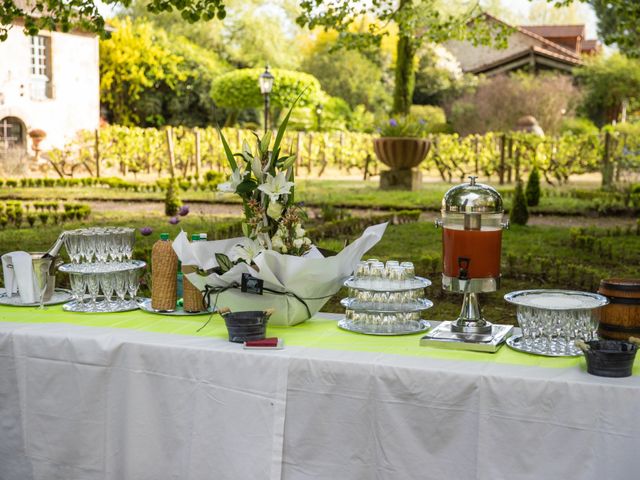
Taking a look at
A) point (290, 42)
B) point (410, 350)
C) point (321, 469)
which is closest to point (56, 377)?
point (321, 469)

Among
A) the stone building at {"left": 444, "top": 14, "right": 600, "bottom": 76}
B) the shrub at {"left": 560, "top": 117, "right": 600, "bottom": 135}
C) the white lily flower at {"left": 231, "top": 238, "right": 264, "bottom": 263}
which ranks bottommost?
the white lily flower at {"left": 231, "top": 238, "right": 264, "bottom": 263}

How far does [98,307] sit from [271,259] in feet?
2.66

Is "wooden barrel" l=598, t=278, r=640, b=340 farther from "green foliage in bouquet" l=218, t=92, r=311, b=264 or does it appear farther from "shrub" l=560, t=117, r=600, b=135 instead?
"shrub" l=560, t=117, r=600, b=135

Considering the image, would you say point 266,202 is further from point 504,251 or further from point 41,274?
point 504,251

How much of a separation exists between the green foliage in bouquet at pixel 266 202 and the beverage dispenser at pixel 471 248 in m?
0.56

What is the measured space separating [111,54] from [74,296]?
93.9 feet

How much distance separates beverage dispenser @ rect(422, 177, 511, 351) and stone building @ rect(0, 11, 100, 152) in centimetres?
2261

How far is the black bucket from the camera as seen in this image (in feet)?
9.12

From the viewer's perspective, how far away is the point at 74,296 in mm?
3344

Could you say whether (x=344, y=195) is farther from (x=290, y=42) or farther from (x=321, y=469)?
(x=290, y=42)

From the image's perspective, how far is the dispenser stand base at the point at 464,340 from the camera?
266 centimetres

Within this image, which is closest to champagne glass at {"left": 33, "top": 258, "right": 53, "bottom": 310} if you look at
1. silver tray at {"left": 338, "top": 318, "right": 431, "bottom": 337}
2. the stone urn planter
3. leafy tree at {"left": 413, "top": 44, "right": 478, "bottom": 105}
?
silver tray at {"left": 338, "top": 318, "right": 431, "bottom": 337}

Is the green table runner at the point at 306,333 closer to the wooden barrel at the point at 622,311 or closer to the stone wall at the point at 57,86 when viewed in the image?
the wooden barrel at the point at 622,311

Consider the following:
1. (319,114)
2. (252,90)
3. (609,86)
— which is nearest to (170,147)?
(252,90)
